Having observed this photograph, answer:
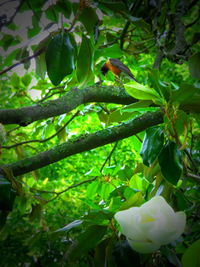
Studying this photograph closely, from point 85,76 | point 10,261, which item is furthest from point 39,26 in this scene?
point 10,261

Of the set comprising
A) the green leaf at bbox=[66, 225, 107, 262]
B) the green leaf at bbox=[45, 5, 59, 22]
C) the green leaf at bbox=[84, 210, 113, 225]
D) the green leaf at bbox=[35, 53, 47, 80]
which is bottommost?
the green leaf at bbox=[66, 225, 107, 262]

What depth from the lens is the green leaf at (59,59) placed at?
439 mm

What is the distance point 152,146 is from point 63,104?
8.9 inches

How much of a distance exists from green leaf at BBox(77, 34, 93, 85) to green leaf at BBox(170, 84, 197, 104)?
7.0 inches

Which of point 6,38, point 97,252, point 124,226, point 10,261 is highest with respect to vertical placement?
point 6,38

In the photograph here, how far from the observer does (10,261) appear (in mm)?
2082

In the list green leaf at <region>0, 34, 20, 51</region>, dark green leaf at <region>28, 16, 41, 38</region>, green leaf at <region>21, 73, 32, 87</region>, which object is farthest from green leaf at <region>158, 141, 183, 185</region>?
green leaf at <region>21, 73, 32, 87</region>

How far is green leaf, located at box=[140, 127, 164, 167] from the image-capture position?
398 mm

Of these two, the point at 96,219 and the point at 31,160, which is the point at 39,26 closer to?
the point at 31,160

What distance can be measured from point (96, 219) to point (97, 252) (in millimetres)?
54

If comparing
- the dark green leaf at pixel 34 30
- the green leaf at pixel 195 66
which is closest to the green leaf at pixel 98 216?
the green leaf at pixel 195 66

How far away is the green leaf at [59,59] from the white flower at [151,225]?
251 millimetres

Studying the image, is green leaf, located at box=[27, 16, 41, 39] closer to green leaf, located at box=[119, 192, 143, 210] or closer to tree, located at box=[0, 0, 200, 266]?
tree, located at box=[0, 0, 200, 266]

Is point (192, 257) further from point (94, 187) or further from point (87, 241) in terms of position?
point (94, 187)
